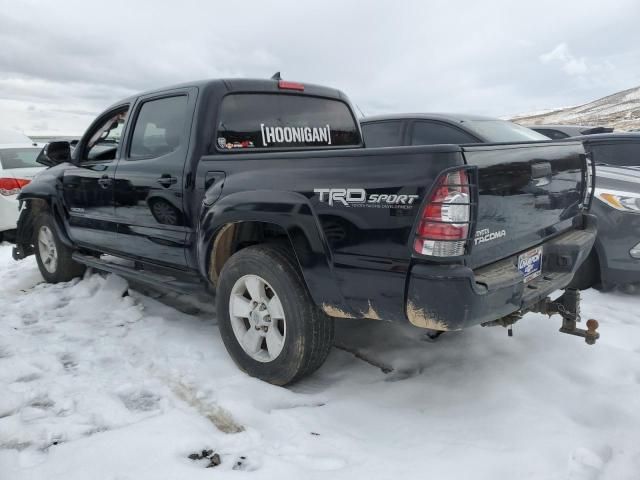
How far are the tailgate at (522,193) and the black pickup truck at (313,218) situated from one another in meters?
0.01

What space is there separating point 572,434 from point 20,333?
381cm

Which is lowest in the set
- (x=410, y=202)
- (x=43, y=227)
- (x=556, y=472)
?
(x=556, y=472)

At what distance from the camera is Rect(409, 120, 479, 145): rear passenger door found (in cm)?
509

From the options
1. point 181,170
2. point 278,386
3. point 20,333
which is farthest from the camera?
point 20,333

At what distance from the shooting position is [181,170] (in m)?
3.33

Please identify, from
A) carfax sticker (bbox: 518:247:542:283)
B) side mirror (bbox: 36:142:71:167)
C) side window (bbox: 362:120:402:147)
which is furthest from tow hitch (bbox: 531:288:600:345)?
side mirror (bbox: 36:142:71:167)

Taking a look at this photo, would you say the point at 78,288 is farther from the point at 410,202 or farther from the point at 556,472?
the point at 556,472

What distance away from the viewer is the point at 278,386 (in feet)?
9.54

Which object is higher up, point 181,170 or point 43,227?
point 181,170

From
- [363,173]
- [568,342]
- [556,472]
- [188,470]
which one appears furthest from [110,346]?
[568,342]

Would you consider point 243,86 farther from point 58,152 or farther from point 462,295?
point 58,152

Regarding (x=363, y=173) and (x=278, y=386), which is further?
(x=278, y=386)

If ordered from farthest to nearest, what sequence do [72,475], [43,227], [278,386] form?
1. [43,227]
2. [278,386]
3. [72,475]

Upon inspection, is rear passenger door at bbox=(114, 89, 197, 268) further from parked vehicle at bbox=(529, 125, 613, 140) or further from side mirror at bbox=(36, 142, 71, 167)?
parked vehicle at bbox=(529, 125, 613, 140)
